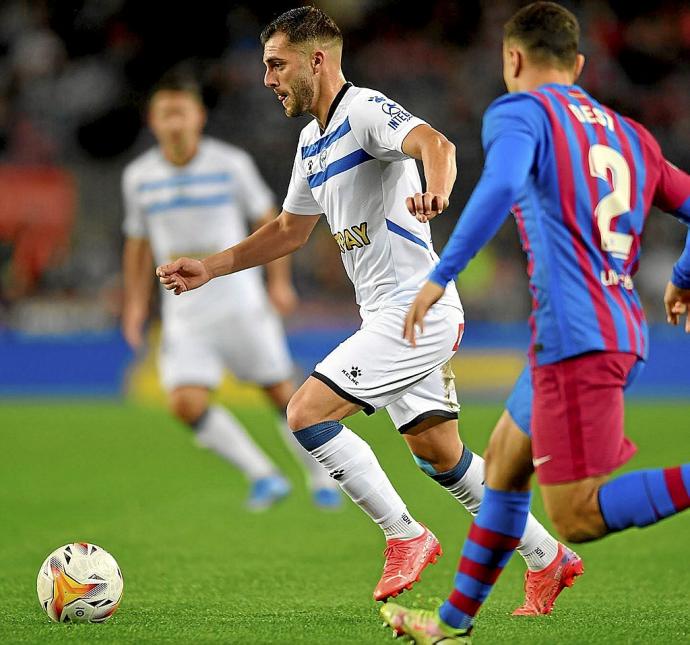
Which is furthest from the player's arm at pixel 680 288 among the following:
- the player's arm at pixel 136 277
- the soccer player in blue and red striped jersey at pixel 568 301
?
the player's arm at pixel 136 277

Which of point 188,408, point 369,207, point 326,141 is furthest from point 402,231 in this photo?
point 188,408

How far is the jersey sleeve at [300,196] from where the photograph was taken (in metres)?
5.29

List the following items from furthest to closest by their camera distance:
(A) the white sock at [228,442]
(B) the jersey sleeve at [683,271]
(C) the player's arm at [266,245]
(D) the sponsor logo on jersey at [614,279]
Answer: (A) the white sock at [228,442]
(C) the player's arm at [266,245]
(B) the jersey sleeve at [683,271]
(D) the sponsor logo on jersey at [614,279]

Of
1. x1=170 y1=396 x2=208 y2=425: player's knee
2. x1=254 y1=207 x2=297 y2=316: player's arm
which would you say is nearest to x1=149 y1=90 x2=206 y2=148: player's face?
x1=254 y1=207 x2=297 y2=316: player's arm

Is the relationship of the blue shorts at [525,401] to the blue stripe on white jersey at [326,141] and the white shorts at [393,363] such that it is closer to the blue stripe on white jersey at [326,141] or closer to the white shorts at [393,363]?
the white shorts at [393,363]

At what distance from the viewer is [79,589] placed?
→ 4.79 meters

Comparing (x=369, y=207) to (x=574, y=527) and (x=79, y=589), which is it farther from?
(x=79, y=589)

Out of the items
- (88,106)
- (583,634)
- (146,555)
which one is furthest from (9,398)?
(583,634)

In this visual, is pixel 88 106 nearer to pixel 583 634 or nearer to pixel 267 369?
pixel 267 369

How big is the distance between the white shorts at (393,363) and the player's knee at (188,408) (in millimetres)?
3638

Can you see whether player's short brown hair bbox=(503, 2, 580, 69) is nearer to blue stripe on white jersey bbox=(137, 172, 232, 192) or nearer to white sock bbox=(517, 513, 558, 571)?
white sock bbox=(517, 513, 558, 571)

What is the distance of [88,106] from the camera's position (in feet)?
62.7

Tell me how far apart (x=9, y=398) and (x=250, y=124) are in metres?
5.45

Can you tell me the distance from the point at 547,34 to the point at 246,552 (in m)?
3.83
